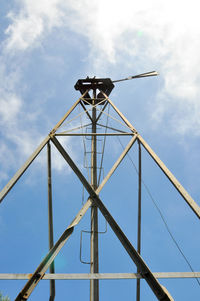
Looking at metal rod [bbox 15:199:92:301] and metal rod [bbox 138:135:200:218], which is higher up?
metal rod [bbox 138:135:200:218]

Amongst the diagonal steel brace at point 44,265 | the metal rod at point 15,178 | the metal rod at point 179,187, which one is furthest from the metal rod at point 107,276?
the metal rod at point 15,178

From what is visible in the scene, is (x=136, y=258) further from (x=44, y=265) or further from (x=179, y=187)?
(x=179, y=187)

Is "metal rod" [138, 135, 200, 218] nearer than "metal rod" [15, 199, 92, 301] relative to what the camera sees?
No

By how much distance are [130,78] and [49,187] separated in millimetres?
6836

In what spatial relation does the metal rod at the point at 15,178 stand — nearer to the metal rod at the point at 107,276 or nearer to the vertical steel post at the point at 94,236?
the metal rod at the point at 107,276

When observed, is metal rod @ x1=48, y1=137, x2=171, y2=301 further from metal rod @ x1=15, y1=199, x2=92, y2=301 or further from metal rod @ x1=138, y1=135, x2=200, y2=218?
metal rod @ x1=138, y1=135, x2=200, y2=218

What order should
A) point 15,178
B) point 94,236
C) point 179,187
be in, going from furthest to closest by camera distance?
1. point 94,236
2. point 15,178
3. point 179,187

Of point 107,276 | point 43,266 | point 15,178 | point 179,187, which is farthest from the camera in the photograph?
point 15,178

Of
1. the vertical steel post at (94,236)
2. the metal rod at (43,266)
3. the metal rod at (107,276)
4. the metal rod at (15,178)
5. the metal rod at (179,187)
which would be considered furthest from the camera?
the vertical steel post at (94,236)

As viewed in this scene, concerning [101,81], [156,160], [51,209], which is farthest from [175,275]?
[101,81]

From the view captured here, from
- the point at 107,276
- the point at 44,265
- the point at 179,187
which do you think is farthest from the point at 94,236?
the point at 179,187

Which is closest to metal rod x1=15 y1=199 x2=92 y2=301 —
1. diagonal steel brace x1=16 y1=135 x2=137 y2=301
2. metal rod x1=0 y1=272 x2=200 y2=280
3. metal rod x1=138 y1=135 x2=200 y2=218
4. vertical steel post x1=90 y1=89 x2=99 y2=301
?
diagonal steel brace x1=16 y1=135 x2=137 y2=301

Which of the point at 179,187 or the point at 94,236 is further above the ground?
the point at 179,187

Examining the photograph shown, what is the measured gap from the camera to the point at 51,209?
7.58 meters
